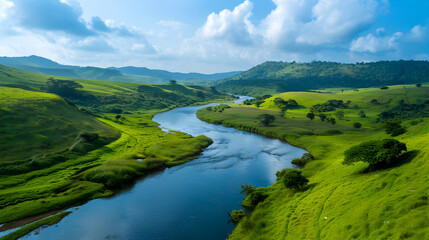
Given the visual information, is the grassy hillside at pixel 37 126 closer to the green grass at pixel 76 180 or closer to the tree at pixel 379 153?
the green grass at pixel 76 180

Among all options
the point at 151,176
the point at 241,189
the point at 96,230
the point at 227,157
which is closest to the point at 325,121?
the point at 227,157

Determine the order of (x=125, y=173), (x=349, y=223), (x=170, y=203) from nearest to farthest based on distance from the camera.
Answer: (x=349, y=223) → (x=170, y=203) → (x=125, y=173)

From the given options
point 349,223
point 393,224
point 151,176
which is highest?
point 393,224

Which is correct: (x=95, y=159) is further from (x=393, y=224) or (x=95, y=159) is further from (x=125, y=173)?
(x=393, y=224)

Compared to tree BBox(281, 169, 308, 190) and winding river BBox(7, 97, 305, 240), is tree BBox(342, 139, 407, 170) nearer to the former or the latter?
tree BBox(281, 169, 308, 190)

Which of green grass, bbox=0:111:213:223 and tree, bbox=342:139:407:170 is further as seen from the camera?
green grass, bbox=0:111:213:223

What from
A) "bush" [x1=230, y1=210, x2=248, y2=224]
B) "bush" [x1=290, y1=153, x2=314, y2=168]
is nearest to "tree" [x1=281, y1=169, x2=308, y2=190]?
"bush" [x1=230, y1=210, x2=248, y2=224]

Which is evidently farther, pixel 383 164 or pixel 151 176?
pixel 151 176
